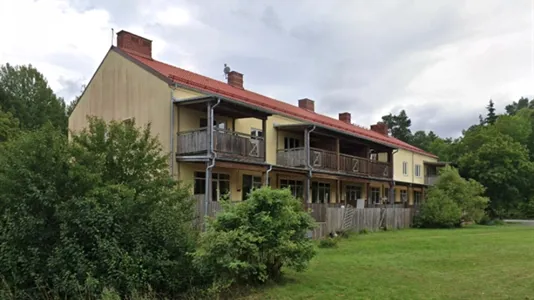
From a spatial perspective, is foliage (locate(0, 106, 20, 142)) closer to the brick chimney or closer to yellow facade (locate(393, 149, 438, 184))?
yellow facade (locate(393, 149, 438, 184))

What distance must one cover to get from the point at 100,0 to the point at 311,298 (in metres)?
11.9

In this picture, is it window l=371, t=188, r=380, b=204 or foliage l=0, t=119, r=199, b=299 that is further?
window l=371, t=188, r=380, b=204

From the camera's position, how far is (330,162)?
86.2 ft

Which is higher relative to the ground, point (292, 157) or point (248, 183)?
point (292, 157)

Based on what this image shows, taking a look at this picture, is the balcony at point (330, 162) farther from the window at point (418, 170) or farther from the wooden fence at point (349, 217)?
the window at point (418, 170)

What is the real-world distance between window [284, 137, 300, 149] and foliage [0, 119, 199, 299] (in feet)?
49.6

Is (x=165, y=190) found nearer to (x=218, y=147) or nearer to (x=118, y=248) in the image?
(x=118, y=248)

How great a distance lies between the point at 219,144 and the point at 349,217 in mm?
8226

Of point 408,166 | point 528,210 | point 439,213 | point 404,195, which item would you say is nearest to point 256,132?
point 439,213

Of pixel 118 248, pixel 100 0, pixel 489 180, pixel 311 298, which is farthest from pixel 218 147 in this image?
pixel 489 180

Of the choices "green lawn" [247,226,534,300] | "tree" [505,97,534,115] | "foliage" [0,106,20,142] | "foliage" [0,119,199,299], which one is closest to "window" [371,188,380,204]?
"green lawn" [247,226,534,300]

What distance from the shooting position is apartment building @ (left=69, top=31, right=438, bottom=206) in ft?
63.3

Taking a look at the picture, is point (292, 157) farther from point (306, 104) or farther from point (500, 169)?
point (500, 169)

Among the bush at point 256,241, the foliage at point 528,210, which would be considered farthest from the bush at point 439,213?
the foliage at point 528,210
